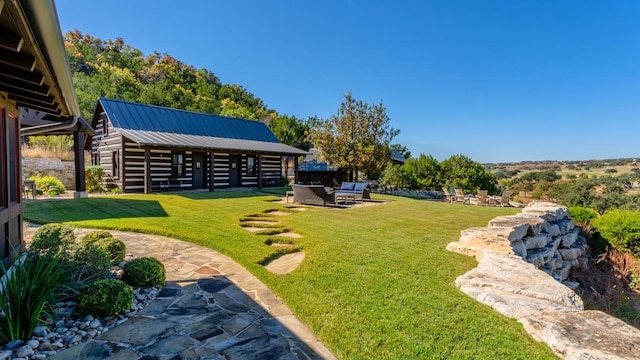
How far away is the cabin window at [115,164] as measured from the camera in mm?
15992

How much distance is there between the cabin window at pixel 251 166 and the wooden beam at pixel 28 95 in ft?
51.9

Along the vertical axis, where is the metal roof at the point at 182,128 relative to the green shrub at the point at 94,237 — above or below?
above

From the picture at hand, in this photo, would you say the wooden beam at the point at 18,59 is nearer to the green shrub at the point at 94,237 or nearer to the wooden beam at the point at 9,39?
the wooden beam at the point at 9,39

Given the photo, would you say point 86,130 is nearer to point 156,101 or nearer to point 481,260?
point 481,260

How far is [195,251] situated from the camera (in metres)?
5.66

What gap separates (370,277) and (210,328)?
86.4 inches

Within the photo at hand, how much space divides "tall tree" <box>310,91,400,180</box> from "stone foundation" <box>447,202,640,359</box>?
12.3 meters

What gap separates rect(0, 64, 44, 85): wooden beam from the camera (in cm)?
300

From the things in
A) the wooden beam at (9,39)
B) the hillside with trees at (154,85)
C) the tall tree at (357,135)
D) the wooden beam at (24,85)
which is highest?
the hillside with trees at (154,85)

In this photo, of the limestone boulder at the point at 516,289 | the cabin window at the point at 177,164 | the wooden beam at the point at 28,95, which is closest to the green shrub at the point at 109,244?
the wooden beam at the point at 28,95

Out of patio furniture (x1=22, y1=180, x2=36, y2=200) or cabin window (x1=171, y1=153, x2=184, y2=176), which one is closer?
patio furniture (x1=22, y1=180, x2=36, y2=200)

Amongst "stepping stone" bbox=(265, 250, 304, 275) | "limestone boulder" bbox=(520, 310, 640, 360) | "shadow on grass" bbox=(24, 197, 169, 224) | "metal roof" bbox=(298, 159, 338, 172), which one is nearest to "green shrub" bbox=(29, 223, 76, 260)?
"stepping stone" bbox=(265, 250, 304, 275)

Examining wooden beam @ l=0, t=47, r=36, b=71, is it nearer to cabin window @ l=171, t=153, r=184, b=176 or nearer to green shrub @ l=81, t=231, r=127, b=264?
green shrub @ l=81, t=231, r=127, b=264

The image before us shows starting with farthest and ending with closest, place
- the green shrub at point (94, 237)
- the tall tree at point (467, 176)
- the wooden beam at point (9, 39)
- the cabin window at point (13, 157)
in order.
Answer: the tall tree at point (467, 176)
the green shrub at point (94, 237)
the cabin window at point (13, 157)
the wooden beam at point (9, 39)
